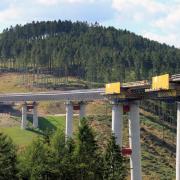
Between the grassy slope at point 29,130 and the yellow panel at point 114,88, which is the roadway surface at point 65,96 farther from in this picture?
the yellow panel at point 114,88

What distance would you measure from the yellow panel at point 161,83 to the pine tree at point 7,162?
59.2ft

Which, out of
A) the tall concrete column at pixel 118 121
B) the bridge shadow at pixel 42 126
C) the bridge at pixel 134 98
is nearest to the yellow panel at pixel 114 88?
the bridge at pixel 134 98

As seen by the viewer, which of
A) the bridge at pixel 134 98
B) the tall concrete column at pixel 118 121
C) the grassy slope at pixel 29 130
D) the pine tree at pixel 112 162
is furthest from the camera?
the grassy slope at pixel 29 130

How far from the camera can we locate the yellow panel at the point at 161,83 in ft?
201

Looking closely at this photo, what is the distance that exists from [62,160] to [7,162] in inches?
225

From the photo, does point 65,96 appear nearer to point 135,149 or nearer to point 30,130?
point 30,130

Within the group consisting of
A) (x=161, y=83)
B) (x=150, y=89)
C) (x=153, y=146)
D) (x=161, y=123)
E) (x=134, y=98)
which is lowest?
(x=153, y=146)

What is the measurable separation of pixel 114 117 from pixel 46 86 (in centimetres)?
9624

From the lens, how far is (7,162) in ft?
185

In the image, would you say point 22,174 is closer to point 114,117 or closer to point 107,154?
point 107,154

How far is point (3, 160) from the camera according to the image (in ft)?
184

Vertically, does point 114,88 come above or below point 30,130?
above

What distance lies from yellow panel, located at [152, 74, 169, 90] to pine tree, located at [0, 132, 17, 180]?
18042 millimetres

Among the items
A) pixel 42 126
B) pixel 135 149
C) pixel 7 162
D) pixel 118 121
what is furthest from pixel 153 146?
pixel 7 162
